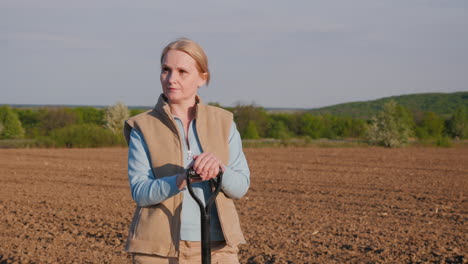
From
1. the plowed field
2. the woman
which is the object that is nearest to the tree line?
the plowed field

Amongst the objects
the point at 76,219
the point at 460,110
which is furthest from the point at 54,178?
the point at 460,110

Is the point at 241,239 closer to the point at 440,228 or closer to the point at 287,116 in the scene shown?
the point at 440,228

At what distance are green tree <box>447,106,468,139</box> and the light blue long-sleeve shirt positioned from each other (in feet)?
142

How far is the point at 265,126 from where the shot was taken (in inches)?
1815

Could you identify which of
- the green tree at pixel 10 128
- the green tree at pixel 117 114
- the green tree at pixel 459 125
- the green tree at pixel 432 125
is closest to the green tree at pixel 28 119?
the green tree at pixel 10 128

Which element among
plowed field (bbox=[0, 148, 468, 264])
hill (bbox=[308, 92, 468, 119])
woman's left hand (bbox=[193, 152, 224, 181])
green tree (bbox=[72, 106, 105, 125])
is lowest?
plowed field (bbox=[0, 148, 468, 264])

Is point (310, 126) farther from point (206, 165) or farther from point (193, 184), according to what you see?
point (206, 165)

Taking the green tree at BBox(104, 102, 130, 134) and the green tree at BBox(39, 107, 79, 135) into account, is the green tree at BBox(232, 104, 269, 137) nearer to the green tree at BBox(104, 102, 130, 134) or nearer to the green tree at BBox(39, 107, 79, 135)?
the green tree at BBox(104, 102, 130, 134)

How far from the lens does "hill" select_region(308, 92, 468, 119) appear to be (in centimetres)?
8975

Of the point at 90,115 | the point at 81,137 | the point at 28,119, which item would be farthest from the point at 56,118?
the point at 81,137

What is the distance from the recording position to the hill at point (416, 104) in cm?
8975

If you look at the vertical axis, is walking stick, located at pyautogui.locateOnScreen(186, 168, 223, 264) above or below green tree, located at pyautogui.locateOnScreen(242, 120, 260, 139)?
below

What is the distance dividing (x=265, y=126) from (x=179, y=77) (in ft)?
144

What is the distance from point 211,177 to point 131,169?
1.41 ft
